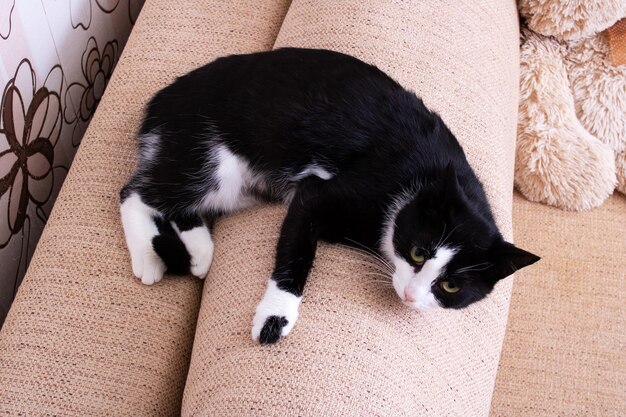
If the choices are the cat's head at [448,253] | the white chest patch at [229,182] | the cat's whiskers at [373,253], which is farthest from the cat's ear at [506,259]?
the white chest patch at [229,182]

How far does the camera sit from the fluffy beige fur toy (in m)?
1.34

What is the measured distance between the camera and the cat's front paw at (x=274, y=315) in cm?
84

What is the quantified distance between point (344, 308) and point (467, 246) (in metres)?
0.19

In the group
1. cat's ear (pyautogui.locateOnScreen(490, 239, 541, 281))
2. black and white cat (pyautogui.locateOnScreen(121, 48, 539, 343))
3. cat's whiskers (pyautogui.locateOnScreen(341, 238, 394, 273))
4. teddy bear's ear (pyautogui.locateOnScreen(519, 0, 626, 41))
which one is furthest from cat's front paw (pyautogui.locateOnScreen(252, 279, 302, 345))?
teddy bear's ear (pyautogui.locateOnScreen(519, 0, 626, 41))

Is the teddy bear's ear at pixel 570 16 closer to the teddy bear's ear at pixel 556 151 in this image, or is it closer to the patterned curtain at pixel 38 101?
the teddy bear's ear at pixel 556 151

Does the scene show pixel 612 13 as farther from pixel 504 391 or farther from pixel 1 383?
pixel 1 383

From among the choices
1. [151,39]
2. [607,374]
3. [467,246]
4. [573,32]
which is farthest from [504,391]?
[151,39]

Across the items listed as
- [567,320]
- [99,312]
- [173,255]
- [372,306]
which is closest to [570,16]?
[567,320]

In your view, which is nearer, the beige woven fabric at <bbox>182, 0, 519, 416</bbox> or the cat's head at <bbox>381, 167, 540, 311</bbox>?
the beige woven fabric at <bbox>182, 0, 519, 416</bbox>

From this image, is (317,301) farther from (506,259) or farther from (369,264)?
(506,259)

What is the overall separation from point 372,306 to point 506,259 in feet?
0.63

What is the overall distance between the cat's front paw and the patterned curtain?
51 cm

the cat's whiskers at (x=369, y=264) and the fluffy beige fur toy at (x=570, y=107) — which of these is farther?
the fluffy beige fur toy at (x=570, y=107)

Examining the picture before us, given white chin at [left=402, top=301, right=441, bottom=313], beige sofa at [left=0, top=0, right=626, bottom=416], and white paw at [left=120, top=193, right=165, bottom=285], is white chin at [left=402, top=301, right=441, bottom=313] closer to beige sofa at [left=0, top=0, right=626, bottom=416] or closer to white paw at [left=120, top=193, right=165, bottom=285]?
beige sofa at [left=0, top=0, right=626, bottom=416]
